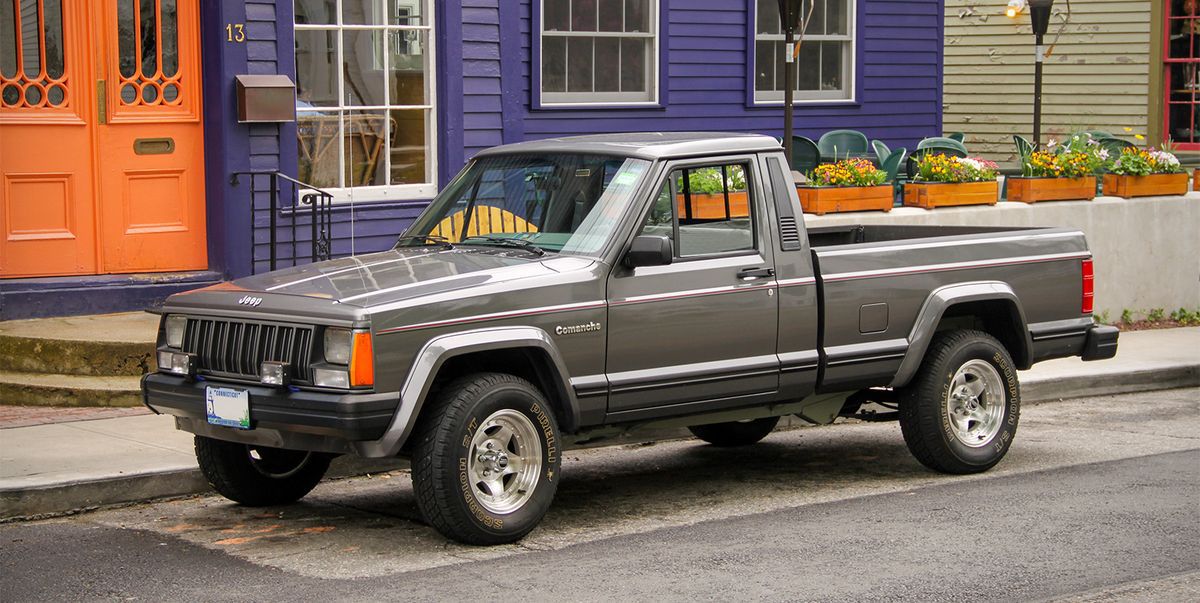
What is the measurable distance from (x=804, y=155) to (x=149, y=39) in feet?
21.0

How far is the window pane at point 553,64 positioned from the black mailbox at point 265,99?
2862 mm

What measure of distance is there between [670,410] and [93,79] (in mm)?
5810

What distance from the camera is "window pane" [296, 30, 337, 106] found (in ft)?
40.8

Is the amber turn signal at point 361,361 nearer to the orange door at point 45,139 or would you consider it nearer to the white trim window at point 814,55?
the orange door at point 45,139

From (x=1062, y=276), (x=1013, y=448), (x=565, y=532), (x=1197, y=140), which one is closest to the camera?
(x=565, y=532)

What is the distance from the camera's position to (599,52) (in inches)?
568

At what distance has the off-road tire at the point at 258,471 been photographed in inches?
295

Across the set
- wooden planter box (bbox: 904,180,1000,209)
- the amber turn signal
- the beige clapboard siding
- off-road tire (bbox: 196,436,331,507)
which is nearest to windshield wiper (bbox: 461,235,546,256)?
the amber turn signal

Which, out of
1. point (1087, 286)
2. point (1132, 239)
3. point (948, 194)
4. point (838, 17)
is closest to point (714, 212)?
point (1087, 286)

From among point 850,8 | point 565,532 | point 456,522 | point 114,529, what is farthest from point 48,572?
point 850,8

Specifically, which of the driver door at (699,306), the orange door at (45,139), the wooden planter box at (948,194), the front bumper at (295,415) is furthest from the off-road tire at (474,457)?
the wooden planter box at (948,194)

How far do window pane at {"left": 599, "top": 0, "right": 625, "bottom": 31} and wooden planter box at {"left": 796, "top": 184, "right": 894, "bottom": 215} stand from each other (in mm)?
2667

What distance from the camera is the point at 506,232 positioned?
7.72 meters

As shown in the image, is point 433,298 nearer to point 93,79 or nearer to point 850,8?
point 93,79
